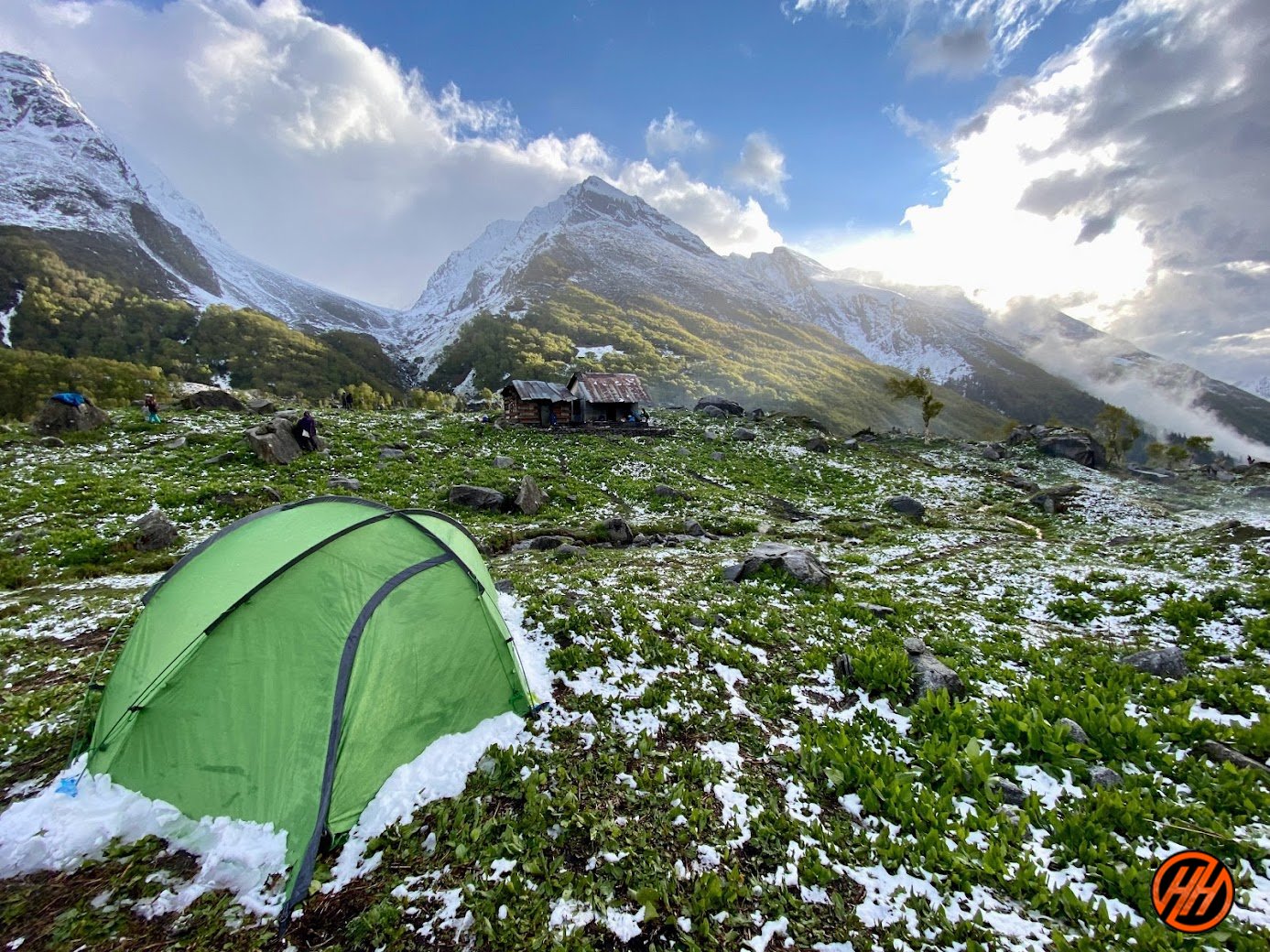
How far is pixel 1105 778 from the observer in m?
6.04

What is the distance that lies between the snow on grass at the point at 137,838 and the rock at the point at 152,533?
13.9 m

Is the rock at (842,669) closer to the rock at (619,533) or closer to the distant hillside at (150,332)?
the rock at (619,533)

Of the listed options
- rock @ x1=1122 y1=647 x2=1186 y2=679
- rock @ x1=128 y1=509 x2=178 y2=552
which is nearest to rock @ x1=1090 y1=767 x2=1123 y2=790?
rock @ x1=1122 y1=647 x2=1186 y2=679

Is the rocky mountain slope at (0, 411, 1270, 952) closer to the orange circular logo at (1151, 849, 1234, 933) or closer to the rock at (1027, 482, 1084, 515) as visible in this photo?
the orange circular logo at (1151, 849, 1234, 933)

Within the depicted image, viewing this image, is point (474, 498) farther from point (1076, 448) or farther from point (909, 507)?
point (1076, 448)

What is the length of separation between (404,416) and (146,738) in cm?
4521

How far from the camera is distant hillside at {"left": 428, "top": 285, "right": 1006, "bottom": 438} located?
441ft

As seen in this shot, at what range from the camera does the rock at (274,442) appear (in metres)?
25.0

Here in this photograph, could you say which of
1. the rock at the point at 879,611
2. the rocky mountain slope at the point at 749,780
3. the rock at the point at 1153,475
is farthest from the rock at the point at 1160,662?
the rock at the point at 1153,475

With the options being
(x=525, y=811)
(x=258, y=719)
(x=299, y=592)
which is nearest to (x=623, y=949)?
(x=525, y=811)

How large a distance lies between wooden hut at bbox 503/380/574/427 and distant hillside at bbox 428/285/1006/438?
6680 cm

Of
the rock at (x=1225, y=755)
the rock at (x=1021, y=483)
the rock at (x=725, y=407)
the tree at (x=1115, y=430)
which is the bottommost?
the rock at (x=1225, y=755)

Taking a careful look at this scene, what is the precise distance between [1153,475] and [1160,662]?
59.3 m

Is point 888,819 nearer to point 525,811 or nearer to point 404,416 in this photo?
point 525,811
